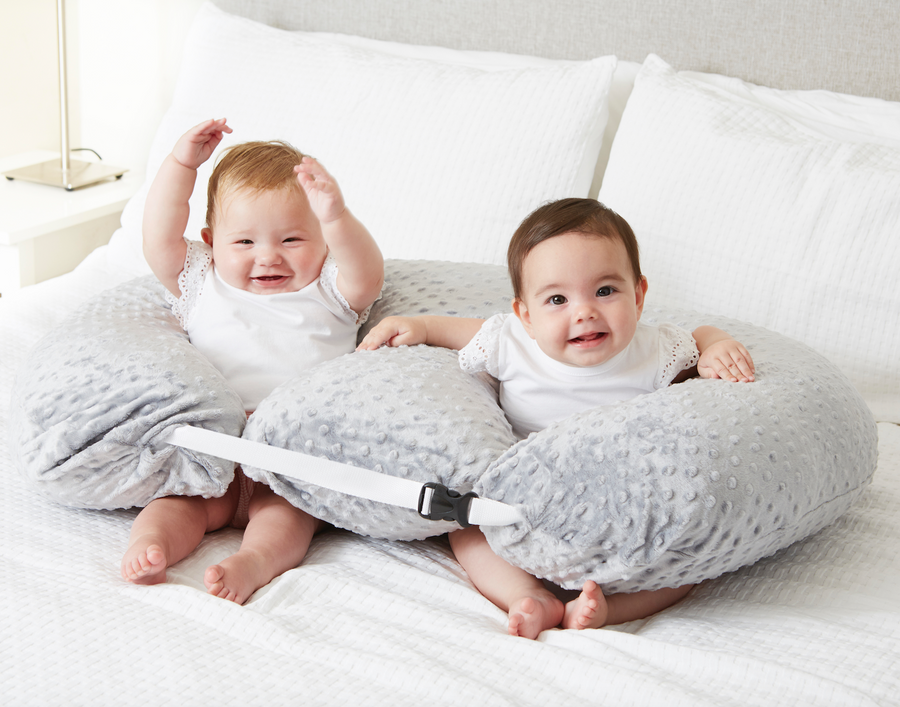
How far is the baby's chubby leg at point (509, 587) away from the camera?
0.86 meters

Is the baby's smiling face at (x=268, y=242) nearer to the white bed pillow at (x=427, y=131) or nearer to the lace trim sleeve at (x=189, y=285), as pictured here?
the lace trim sleeve at (x=189, y=285)

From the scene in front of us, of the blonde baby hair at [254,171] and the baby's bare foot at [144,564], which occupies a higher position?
the blonde baby hair at [254,171]

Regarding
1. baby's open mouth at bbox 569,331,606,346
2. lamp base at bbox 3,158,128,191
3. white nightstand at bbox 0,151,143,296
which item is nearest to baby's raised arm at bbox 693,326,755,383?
baby's open mouth at bbox 569,331,606,346

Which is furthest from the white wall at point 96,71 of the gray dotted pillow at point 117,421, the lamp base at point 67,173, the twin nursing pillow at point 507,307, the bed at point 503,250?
the gray dotted pillow at point 117,421

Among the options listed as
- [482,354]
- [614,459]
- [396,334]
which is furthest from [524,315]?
[614,459]

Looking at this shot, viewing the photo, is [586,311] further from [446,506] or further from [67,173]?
[67,173]

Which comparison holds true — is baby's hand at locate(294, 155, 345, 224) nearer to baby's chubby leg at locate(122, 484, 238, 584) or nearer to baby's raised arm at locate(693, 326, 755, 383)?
baby's chubby leg at locate(122, 484, 238, 584)

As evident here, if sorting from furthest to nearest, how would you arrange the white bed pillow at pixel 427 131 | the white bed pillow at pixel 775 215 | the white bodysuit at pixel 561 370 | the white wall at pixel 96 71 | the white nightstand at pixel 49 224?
the white wall at pixel 96 71 < the white nightstand at pixel 49 224 < the white bed pillow at pixel 427 131 < the white bed pillow at pixel 775 215 < the white bodysuit at pixel 561 370

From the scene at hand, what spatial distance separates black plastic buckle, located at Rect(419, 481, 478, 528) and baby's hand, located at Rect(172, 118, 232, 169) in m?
0.62

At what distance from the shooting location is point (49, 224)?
1892 mm

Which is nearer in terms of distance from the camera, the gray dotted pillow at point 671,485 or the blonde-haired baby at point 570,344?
the gray dotted pillow at point 671,485

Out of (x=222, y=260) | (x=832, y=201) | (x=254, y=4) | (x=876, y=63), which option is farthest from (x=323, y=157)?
→ (x=876, y=63)

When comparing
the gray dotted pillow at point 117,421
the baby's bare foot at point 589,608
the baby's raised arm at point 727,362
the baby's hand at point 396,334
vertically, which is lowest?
the baby's bare foot at point 589,608

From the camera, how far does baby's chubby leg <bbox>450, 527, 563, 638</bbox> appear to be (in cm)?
86
